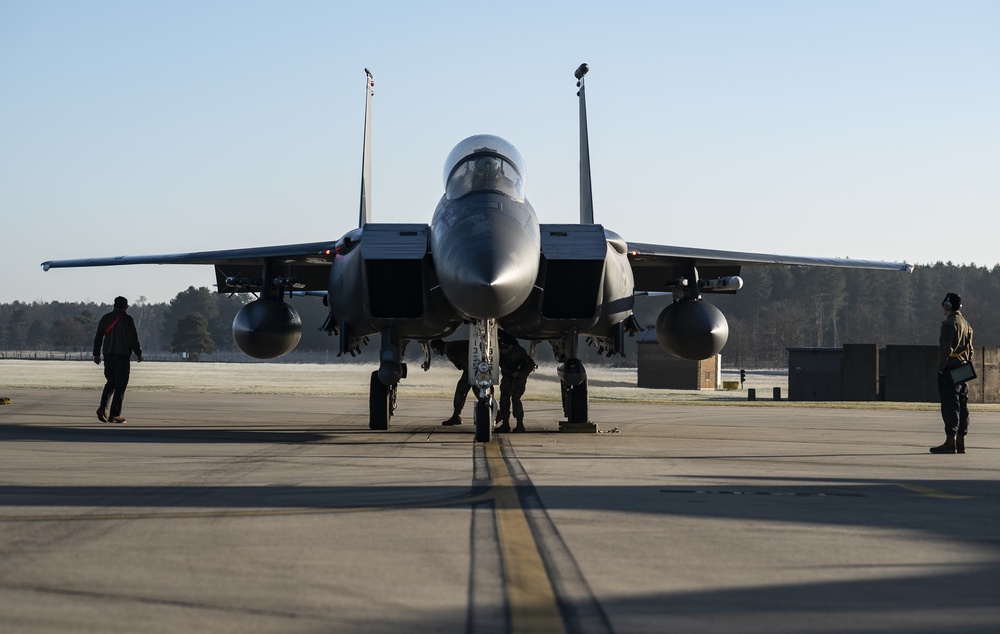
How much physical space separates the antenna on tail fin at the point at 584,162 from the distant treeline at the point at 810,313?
217ft

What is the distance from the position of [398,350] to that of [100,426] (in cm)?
478

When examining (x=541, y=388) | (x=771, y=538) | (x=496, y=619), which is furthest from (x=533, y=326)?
(x=541, y=388)

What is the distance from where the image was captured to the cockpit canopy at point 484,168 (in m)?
13.9

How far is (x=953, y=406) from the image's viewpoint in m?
12.4

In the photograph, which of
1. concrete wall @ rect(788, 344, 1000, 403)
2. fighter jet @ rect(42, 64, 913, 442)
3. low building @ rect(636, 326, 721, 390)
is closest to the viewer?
fighter jet @ rect(42, 64, 913, 442)

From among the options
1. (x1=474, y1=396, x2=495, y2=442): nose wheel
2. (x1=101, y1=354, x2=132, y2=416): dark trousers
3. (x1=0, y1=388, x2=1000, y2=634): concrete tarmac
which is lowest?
(x1=0, y1=388, x2=1000, y2=634): concrete tarmac

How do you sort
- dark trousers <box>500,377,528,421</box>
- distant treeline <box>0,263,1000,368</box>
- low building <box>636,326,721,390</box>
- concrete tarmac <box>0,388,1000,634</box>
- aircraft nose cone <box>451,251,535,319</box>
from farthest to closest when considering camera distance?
1. distant treeline <box>0,263,1000,368</box>
2. low building <box>636,326,721,390</box>
3. dark trousers <box>500,377,528,421</box>
4. aircraft nose cone <box>451,251,535,319</box>
5. concrete tarmac <box>0,388,1000,634</box>

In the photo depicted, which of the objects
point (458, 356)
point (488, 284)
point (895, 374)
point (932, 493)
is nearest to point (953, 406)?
point (932, 493)

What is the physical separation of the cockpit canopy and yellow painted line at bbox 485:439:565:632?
22.7 ft

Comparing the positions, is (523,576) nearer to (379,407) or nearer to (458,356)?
(379,407)

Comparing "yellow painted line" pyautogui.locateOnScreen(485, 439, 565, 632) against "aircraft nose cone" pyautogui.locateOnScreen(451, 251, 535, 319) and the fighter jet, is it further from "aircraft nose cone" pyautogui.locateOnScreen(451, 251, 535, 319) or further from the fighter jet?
the fighter jet

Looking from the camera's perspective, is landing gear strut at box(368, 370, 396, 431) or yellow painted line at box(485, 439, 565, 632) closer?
yellow painted line at box(485, 439, 565, 632)

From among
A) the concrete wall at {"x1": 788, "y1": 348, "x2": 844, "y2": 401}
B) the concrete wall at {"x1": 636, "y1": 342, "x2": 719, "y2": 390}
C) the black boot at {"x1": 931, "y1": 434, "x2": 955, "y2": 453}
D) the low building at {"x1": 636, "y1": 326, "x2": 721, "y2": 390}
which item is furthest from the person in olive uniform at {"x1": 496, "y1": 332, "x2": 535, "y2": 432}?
the concrete wall at {"x1": 636, "y1": 342, "x2": 719, "y2": 390}

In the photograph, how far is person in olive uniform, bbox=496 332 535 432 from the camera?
1606 cm
